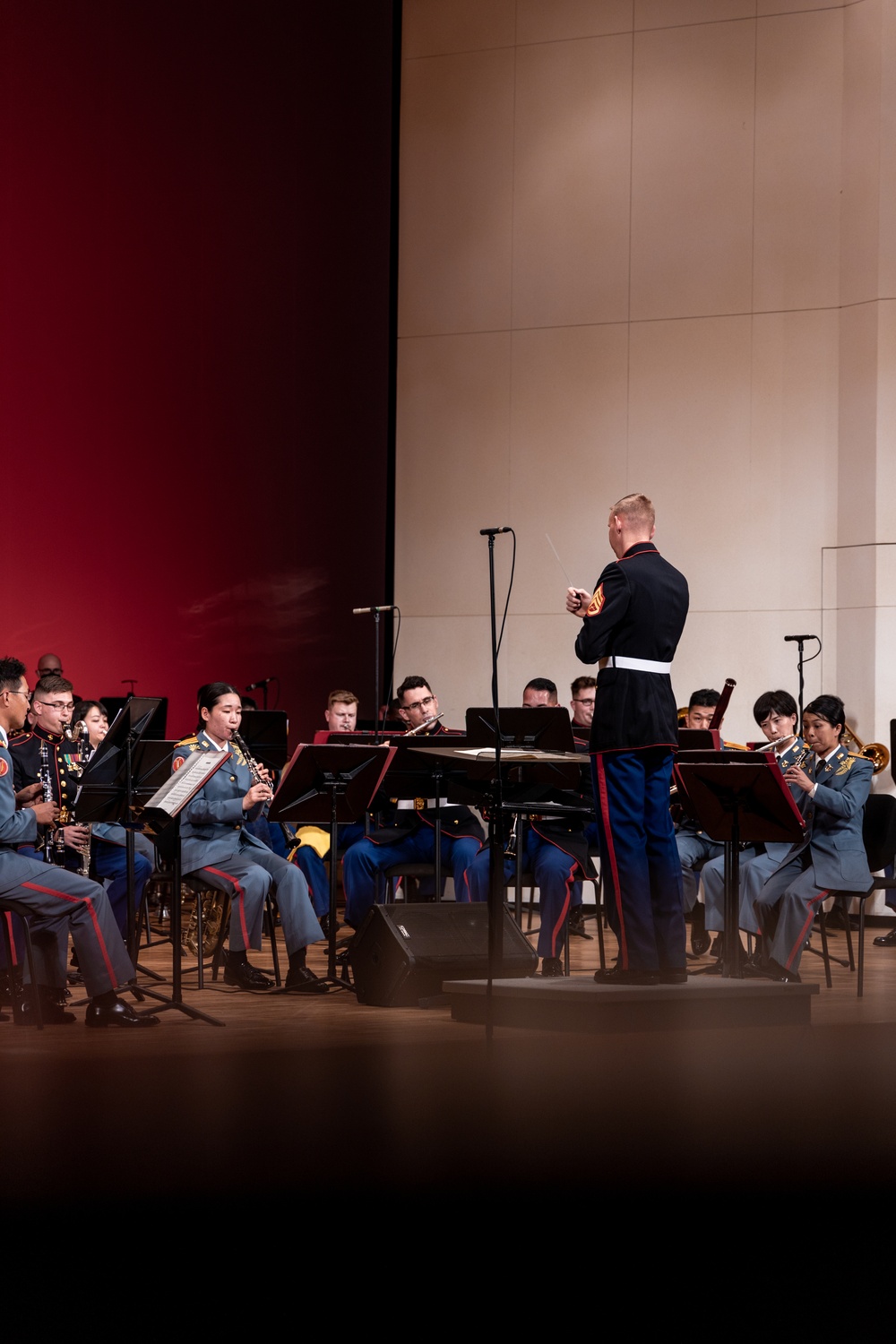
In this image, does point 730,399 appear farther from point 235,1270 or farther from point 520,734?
point 235,1270

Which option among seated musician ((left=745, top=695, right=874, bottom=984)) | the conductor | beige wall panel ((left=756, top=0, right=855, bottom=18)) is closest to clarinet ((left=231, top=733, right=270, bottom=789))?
the conductor

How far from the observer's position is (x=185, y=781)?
4512 mm

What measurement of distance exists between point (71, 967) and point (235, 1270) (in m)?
4.19

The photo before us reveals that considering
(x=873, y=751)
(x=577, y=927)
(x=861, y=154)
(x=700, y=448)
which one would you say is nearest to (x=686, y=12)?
(x=861, y=154)

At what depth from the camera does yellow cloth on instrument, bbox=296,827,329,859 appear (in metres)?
6.68

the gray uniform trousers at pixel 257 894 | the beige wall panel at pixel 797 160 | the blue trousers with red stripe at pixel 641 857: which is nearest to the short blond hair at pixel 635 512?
the blue trousers with red stripe at pixel 641 857

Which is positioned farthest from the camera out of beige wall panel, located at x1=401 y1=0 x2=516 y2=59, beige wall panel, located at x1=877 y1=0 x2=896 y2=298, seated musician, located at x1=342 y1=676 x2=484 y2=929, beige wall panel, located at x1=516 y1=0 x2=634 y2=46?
beige wall panel, located at x1=401 y1=0 x2=516 y2=59

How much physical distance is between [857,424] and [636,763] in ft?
15.4

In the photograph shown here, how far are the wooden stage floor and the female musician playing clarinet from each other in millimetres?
890

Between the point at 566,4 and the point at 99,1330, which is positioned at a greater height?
the point at 566,4

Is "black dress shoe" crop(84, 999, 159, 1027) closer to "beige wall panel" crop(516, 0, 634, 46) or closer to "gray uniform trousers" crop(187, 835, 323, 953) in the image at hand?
"gray uniform trousers" crop(187, 835, 323, 953)

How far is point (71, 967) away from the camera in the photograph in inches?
237

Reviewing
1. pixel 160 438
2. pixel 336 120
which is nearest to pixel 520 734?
pixel 160 438

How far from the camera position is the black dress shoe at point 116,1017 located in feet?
14.6
